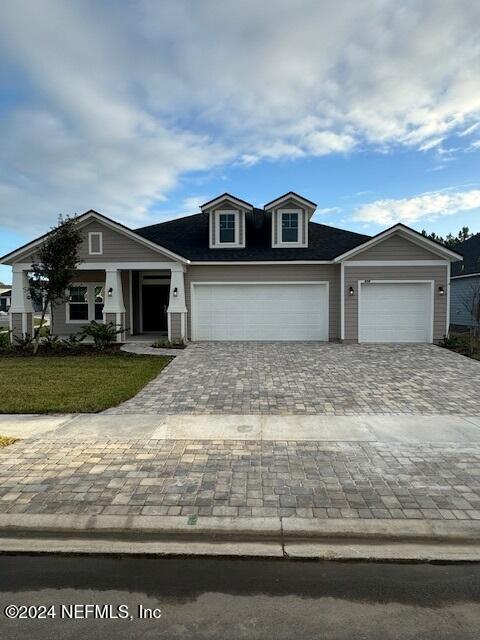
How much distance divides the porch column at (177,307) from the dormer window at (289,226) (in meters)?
4.76

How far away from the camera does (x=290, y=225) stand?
1695 cm

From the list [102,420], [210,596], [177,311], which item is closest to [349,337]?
[177,311]

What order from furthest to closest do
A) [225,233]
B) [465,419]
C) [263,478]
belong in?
[225,233], [465,419], [263,478]

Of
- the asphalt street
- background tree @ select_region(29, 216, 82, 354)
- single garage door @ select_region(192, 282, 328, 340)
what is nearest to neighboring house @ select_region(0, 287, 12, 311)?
background tree @ select_region(29, 216, 82, 354)

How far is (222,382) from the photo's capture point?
870cm

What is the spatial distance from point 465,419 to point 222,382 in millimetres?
4657

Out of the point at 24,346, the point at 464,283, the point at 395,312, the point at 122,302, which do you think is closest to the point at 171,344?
the point at 122,302

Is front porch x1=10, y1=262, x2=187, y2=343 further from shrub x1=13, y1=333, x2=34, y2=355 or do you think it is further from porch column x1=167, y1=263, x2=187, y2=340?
shrub x1=13, y1=333, x2=34, y2=355

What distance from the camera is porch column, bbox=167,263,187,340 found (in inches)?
608

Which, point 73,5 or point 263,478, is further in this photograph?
point 73,5

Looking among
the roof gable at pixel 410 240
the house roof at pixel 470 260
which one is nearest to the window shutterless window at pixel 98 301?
the roof gable at pixel 410 240

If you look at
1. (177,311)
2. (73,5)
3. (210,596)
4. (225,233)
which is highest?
(73,5)

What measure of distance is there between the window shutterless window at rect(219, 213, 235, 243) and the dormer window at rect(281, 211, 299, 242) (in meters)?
2.19

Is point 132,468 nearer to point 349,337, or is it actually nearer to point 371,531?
point 371,531
